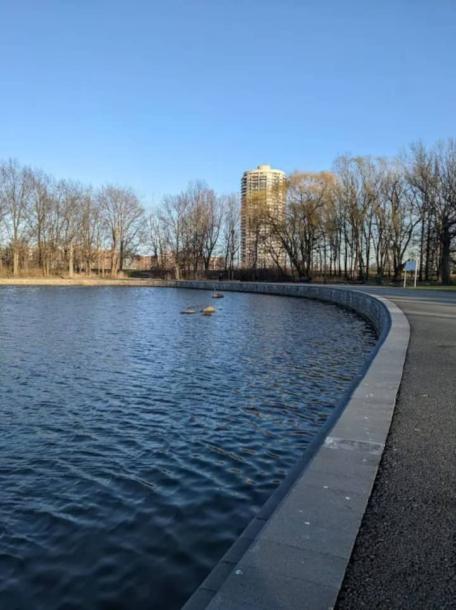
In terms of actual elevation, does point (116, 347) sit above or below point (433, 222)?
below

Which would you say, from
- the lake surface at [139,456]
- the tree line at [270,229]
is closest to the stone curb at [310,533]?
the lake surface at [139,456]

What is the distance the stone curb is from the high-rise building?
190 feet

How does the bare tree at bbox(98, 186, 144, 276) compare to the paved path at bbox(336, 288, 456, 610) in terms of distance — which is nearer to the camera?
the paved path at bbox(336, 288, 456, 610)

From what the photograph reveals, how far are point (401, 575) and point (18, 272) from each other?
7042 centimetres

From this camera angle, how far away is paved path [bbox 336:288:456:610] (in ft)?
8.28

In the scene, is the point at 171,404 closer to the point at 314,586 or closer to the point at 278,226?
the point at 314,586

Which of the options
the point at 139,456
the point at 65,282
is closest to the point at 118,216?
the point at 65,282

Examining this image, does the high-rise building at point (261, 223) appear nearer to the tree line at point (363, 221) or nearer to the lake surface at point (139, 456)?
the tree line at point (363, 221)

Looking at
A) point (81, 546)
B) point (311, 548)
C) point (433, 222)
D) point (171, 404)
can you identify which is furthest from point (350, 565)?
point (433, 222)

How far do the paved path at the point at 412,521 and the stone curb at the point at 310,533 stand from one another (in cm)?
8

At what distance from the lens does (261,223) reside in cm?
6338

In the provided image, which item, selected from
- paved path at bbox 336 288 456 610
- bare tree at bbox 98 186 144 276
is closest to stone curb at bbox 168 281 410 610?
paved path at bbox 336 288 456 610

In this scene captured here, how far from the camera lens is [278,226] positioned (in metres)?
61.9

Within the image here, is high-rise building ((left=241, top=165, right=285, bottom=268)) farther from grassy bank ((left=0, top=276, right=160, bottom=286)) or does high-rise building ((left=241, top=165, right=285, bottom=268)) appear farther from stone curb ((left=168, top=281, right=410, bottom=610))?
stone curb ((left=168, top=281, right=410, bottom=610))
